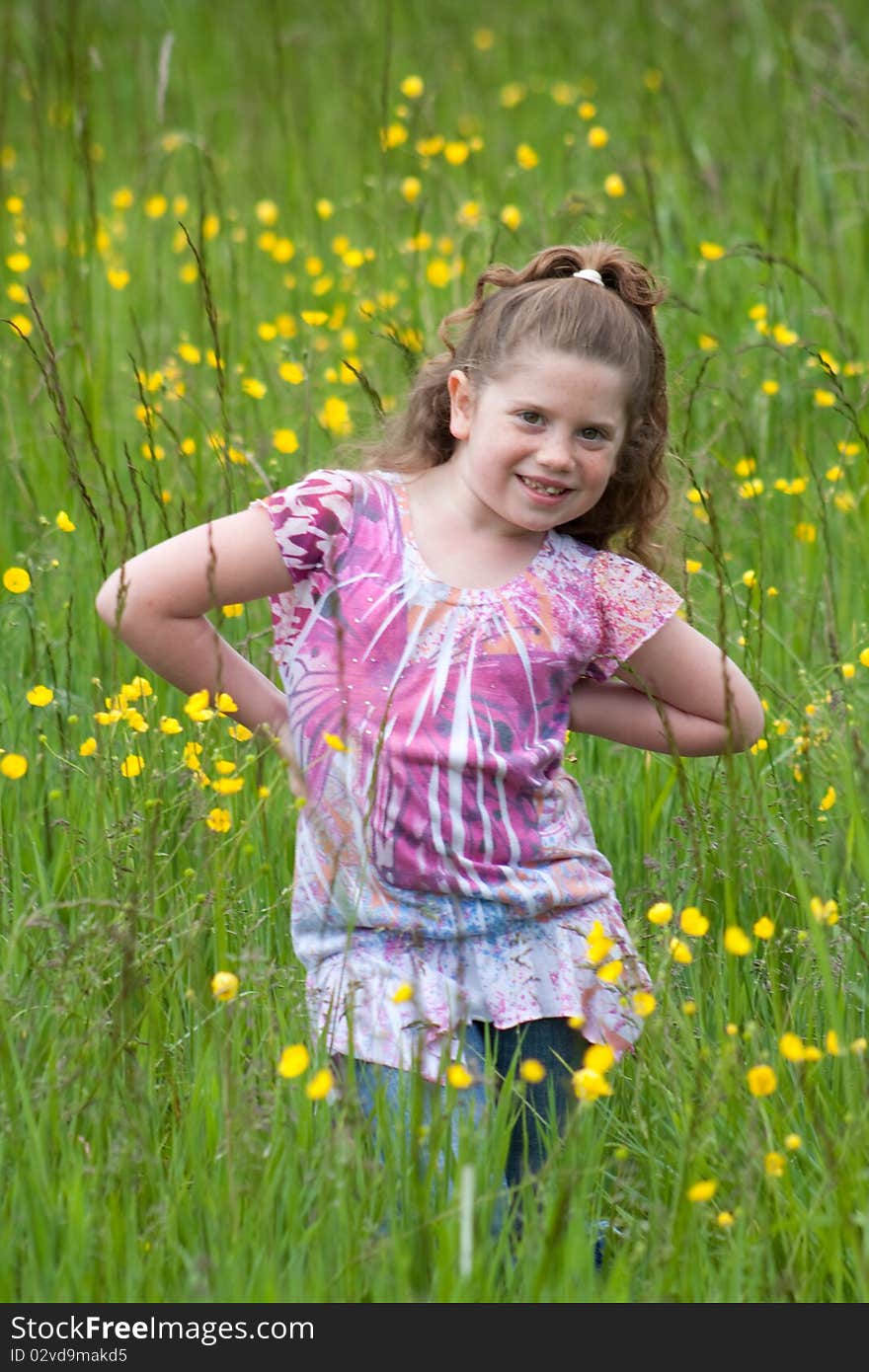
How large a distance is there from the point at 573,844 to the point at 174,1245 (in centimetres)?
78

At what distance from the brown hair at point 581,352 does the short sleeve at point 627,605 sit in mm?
123

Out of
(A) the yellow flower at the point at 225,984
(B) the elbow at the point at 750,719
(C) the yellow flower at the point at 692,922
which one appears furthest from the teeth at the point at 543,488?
(A) the yellow flower at the point at 225,984

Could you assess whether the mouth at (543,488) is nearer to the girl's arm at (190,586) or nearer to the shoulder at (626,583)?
the shoulder at (626,583)

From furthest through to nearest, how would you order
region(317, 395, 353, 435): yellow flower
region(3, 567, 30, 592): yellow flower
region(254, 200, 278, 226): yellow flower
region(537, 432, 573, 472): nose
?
1. region(254, 200, 278, 226): yellow flower
2. region(317, 395, 353, 435): yellow flower
3. region(3, 567, 30, 592): yellow flower
4. region(537, 432, 573, 472): nose

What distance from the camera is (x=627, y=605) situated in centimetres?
224

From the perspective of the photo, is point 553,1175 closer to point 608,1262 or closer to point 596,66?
point 608,1262

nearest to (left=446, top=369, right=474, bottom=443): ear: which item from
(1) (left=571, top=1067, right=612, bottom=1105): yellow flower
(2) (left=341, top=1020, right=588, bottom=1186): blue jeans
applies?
(2) (left=341, top=1020, right=588, bottom=1186): blue jeans

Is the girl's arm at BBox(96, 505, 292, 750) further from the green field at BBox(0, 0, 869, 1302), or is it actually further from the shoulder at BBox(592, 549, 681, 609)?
the shoulder at BBox(592, 549, 681, 609)

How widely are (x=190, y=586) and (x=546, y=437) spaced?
499mm

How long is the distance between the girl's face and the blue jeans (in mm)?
656

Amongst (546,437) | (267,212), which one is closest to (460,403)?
(546,437)

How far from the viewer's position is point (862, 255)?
4551 millimetres

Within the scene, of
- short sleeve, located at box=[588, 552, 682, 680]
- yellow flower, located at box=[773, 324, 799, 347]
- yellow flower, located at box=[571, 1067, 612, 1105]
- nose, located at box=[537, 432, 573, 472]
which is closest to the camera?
yellow flower, located at box=[571, 1067, 612, 1105]

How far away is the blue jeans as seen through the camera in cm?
195
